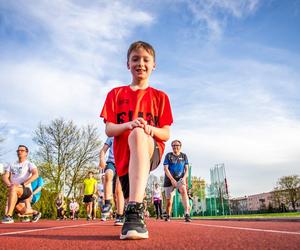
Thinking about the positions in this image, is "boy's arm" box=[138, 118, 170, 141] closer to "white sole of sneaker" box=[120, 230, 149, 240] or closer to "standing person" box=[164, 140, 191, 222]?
"white sole of sneaker" box=[120, 230, 149, 240]

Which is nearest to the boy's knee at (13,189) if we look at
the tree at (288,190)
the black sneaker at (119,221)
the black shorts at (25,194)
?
the black shorts at (25,194)

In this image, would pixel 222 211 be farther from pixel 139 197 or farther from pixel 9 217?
pixel 139 197

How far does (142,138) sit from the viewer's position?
2650mm

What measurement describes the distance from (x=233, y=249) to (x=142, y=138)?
1147 millimetres

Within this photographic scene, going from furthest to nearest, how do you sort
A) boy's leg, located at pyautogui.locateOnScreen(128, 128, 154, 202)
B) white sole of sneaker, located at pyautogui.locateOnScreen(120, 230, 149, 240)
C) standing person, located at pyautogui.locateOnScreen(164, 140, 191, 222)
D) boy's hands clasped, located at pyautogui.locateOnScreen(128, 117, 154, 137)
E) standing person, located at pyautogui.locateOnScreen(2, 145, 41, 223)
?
standing person, located at pyautogui.locateOnScreen(164, 140, 191, 222)
standing person, located at pyautogui.locateOnScreen(2, 145, 41, 223)
boy's hands clasped, located at pyautogui.locateOnScreen(128, 117, 154, 137)
boy's leg, located at pyautogui.locateOnScreen(128, 128, 154, 202)
white sole of sneaker, located at pyautogui.locateOnScreen(120, 230, 149, 240)

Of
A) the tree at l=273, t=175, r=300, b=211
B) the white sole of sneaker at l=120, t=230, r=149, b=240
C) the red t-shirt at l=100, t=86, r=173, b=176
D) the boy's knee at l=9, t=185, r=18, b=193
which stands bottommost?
the white sole of sneaker at l=120, t=230, r=149, b=240

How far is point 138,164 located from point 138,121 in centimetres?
35

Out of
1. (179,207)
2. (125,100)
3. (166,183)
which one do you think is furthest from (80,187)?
(125,100)

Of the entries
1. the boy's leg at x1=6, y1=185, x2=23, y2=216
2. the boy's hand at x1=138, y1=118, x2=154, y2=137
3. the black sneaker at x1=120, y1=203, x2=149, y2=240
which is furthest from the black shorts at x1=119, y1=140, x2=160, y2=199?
the boy's leg at x1=6, y1=185, x2=23, y2=216

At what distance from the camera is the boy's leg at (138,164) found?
8.34ft

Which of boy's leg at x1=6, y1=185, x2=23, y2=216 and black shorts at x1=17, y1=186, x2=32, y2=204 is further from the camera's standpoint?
black shorts at x1=17, y1=186, x2=32, y2=204

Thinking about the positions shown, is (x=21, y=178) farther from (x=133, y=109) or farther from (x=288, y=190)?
(x=288, y=190)

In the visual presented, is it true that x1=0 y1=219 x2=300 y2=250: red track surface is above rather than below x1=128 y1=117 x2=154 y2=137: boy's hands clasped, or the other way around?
below

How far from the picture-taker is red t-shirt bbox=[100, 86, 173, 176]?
3136mm
